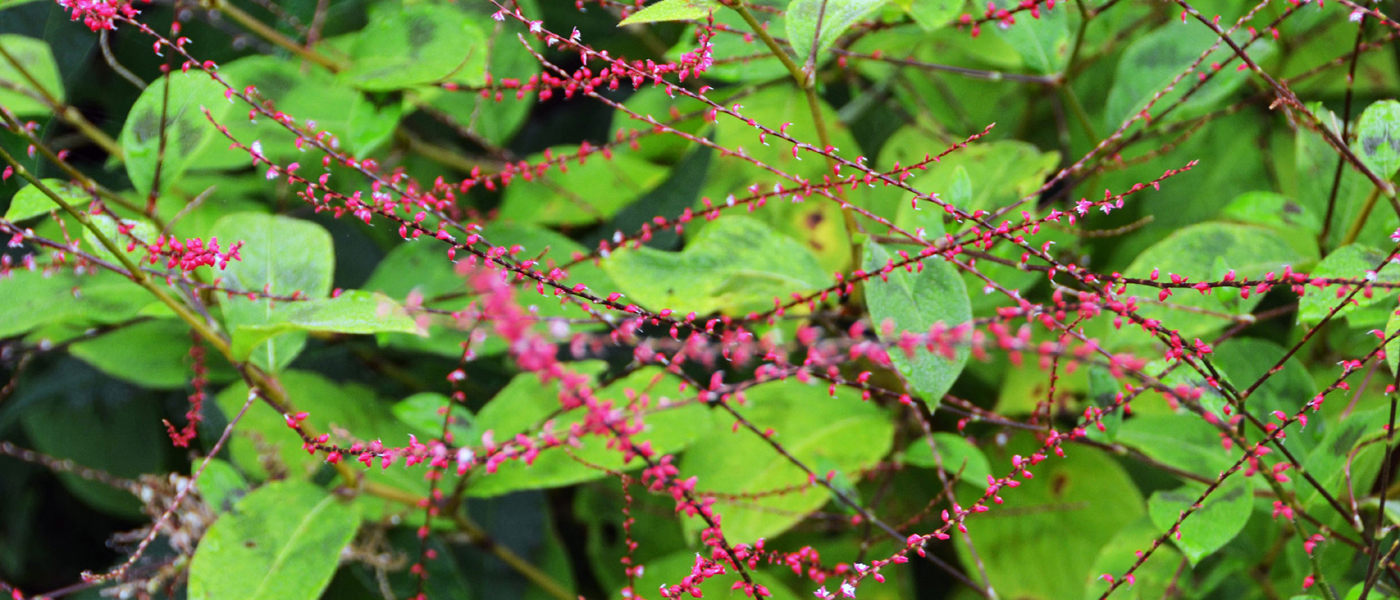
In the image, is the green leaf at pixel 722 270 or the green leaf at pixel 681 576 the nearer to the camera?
the green leaf at pixel 722 270

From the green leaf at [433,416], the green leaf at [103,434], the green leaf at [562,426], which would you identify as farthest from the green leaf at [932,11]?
the green leaf at [103,434]

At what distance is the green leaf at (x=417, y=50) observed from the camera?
787 mm

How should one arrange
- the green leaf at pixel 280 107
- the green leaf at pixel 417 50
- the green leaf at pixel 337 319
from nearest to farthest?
the green leaf at pixel 337 319 → the green leaf at pixel 417 50 → the green leaf at pixel 280 107

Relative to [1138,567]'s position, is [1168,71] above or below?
above

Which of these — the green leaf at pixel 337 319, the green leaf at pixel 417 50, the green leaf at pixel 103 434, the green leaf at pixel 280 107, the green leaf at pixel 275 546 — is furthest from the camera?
the green leaf at pixel 103 434

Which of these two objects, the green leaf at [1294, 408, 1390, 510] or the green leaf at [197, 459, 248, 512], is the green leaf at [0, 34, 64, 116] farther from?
the green leaf at [1294, 408, 1390, 510]

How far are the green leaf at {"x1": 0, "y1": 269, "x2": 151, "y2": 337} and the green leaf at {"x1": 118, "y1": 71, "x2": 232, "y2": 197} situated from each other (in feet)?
0.43

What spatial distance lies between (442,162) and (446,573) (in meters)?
0.44

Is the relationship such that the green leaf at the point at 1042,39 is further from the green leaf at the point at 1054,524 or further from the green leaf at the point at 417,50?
the green leaf at the point at 417,50

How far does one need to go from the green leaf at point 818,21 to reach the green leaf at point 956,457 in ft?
1.10

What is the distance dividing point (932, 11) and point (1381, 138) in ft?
1.03

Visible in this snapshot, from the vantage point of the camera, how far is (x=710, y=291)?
711 mm

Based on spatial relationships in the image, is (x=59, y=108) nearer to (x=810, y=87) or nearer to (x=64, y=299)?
(x=64, y=299)

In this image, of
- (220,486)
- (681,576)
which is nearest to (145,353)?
(220,486)
